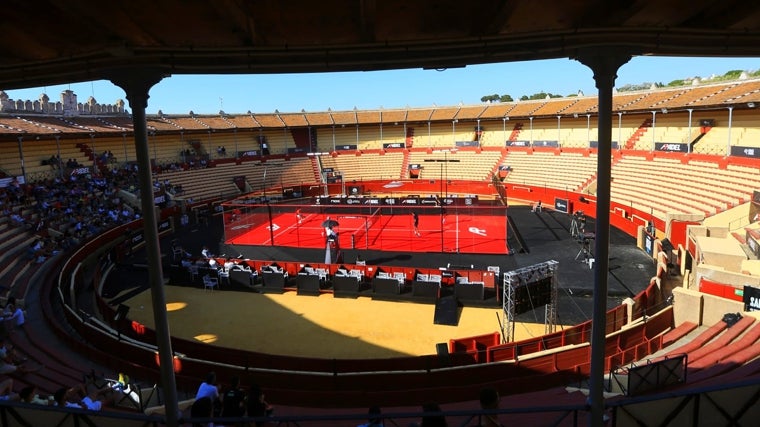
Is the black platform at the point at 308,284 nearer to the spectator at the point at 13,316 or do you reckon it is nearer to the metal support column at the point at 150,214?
the spectator at the point at 13,316

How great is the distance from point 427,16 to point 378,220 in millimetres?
29149

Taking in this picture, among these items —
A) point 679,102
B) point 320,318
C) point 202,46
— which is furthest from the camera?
point 679,102

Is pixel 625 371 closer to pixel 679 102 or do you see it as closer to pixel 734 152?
pixel 734 152

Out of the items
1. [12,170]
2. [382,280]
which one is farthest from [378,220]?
[12,170]

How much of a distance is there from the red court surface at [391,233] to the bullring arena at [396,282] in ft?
0.72

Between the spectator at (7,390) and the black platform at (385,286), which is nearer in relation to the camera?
the spectator at (7,390)

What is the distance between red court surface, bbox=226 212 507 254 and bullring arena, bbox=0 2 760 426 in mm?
219

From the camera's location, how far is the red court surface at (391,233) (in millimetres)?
26328

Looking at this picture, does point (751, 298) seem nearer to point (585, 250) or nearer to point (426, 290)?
point (585, 250)

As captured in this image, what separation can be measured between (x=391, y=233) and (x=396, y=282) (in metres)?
10.1

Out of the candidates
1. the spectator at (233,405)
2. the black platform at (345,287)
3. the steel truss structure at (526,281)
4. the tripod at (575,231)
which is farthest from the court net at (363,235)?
the spectator at (233,405)

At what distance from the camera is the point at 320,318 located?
59.5 ft

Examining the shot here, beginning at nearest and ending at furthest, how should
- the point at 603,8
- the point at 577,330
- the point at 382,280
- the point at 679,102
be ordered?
1. the point at 603,8
2. the point at 577,330
3. the point at 382,280
4. the point at 679,102

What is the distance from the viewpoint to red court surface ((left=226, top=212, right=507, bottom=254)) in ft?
86.4
